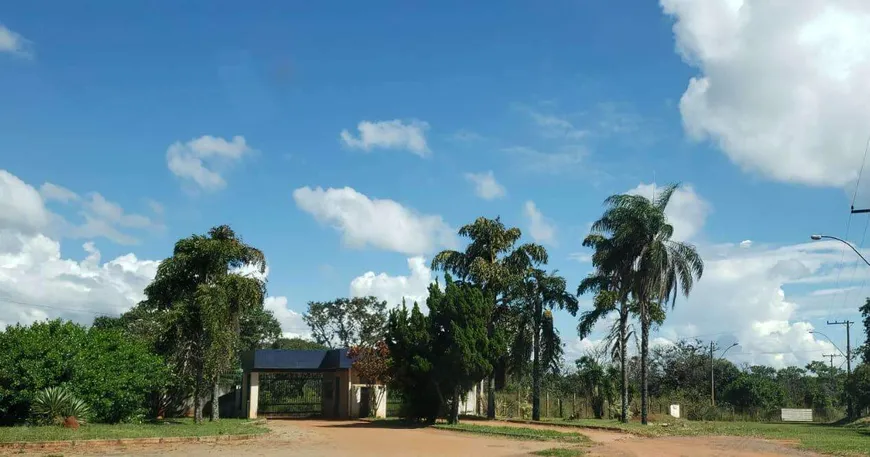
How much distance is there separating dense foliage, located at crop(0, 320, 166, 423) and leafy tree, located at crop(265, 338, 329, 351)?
160 ft

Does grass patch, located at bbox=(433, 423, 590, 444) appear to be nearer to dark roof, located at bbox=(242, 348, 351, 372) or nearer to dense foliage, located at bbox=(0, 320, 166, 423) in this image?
dark roof, located at bbox=(242, 348, 351, 372)

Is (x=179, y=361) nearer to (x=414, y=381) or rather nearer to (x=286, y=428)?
(x=286, y=428)

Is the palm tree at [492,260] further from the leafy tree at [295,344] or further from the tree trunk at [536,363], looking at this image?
the leafy tree at [295,344]

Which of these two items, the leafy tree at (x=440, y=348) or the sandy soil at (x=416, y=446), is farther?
the leafy tree at (x=440, y=348)

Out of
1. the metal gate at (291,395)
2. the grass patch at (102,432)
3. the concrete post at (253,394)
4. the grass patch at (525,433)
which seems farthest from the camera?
the metal gate at (291,395)

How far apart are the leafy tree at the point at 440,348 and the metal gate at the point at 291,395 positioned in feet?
37.2

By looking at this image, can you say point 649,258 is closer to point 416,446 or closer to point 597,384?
point 597,384

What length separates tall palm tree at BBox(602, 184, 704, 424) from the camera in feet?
118

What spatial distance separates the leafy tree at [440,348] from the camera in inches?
1277

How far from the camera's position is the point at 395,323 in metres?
34.1

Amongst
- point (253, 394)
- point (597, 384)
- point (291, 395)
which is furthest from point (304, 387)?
point (597, 384)

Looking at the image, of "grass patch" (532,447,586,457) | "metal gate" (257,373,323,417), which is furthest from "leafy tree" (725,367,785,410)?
"grass patch" (532,447,586,457)

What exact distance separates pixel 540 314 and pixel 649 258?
25.0 ft

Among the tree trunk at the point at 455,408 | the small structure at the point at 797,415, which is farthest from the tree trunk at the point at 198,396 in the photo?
the small structure at the point at 797,415
